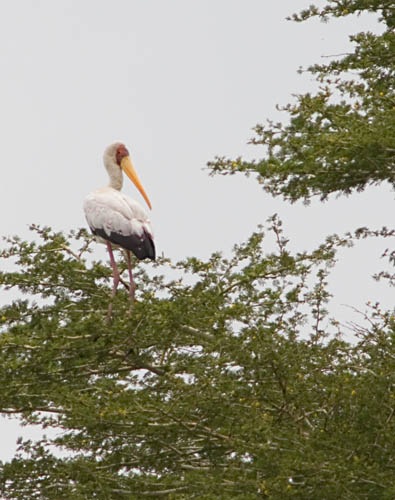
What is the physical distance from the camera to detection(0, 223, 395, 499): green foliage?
11336 mm

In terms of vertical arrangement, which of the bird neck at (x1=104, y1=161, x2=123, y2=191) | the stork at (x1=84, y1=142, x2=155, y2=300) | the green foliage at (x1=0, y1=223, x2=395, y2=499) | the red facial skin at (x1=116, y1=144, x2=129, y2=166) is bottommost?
the green foliage at (x1=0, y1=223, x2=395, y2=499)

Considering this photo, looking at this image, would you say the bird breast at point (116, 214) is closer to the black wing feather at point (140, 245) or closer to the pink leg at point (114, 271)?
the black wing feather at point (140, 245)

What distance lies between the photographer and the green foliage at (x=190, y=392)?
37.2 feet

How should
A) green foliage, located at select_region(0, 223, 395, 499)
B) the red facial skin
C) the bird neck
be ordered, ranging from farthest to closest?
1. the red facial skin
2. the bird neck
3. green foliage, located at select_region(0, 223, 395, 499)

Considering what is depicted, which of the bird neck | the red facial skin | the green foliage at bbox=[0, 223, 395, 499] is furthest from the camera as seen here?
the red facial skin

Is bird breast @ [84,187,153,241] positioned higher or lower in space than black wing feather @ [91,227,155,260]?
higher

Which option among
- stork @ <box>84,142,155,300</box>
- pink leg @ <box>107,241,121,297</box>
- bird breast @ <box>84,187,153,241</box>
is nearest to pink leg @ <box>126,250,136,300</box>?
stork @ <box>84,142,155,300</box>

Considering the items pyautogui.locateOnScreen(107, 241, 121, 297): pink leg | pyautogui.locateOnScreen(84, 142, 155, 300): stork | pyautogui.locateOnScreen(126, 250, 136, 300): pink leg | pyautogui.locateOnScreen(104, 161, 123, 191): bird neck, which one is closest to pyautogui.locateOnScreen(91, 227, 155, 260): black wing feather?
pyautogui.locateOnScreen(84, 142, 155, 300): stork

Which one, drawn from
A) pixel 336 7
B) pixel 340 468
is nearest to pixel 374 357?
pixel 340 468

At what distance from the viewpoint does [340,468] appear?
10.9 metres

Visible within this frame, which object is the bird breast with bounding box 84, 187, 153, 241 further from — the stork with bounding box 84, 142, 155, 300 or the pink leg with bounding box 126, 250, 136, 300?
the pink leg with bounding box 126, 250, 136, 300

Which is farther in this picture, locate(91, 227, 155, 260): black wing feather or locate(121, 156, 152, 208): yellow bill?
locate(121, 156, 152, 208): yellow bill

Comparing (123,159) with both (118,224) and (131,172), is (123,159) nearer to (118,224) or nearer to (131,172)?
(131,172)

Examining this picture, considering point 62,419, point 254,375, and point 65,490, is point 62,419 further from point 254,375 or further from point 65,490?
point 254,375
